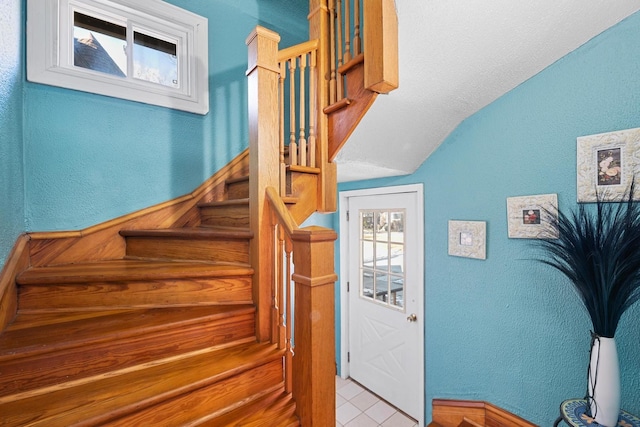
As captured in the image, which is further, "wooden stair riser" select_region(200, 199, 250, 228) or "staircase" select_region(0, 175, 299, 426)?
"wooden stair riser" select_region(200, 199, 250, 228)

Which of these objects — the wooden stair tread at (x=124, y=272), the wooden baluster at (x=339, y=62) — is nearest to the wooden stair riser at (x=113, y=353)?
the wooden stair tread at (x=124, y=272)

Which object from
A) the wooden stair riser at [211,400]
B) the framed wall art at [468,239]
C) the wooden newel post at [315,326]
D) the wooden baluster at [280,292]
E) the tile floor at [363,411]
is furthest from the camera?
the tile floor at [363,411]

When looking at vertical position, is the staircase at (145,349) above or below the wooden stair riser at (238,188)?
below

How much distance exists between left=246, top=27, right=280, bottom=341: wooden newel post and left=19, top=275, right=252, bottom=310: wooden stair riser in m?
0.11

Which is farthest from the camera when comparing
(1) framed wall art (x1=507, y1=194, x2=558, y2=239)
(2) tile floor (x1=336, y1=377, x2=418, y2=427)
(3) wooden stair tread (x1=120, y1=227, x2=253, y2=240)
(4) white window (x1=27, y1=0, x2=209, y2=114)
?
(2) tile floor (x1=336, y1=377, x2=418, y2=427)

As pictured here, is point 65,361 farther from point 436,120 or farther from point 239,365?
point 436,120

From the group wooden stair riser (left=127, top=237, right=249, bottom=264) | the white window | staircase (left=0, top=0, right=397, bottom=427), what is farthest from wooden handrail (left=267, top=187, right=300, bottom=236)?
the white window

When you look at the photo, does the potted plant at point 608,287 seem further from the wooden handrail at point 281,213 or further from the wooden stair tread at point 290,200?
the wooden stair tread at point 290,200

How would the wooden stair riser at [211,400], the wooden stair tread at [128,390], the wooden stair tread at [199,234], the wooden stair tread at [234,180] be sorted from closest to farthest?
the wooden stair tread at [128,390], the wooden stair riser at [211,400], the wooden stair tread at [199,234], the wooden stair tread at [234,180]

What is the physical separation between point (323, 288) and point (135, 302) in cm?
91

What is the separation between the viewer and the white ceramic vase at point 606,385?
3.58 ft

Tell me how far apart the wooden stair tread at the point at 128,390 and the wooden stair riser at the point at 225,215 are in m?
0.73

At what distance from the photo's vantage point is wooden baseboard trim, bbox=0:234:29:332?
3.56 ft

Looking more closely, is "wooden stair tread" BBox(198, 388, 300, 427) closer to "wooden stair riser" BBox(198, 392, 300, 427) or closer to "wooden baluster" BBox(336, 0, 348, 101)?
"wooden stair riser" BBox(198, 392, 300, 427)
